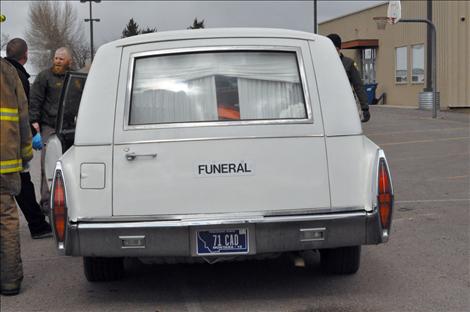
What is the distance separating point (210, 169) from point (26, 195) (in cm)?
326

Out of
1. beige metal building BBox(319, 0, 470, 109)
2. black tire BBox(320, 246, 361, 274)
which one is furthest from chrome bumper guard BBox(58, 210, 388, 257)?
beige metal building BBox(319, 0, 470, 109)

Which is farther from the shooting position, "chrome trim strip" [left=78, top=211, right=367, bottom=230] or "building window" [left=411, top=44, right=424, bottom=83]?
"building window" [left=411, top=44, right=424, bottom=83]

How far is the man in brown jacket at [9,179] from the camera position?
485 centimetres

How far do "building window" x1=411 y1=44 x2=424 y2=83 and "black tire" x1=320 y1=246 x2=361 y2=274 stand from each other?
23.3 meters

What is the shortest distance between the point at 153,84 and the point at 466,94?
21.9 m

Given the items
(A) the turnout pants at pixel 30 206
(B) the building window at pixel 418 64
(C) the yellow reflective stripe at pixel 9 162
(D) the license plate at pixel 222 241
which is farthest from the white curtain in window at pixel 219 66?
(B) the building window at pixel 418 64

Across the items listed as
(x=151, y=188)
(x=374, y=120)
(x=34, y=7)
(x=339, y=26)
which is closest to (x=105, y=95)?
(x=151, y=188)

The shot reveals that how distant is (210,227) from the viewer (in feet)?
13.7

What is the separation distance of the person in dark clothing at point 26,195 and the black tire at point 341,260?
3223mm

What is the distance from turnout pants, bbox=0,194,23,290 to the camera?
4879 mm

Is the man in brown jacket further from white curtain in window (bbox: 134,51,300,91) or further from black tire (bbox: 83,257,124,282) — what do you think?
white curtain in window (bbox: 134,51,300,91)

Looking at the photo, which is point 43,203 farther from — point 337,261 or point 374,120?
point 374,120

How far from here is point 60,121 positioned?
5.68 metres

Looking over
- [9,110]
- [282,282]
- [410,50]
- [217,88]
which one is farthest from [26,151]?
[410,50]
